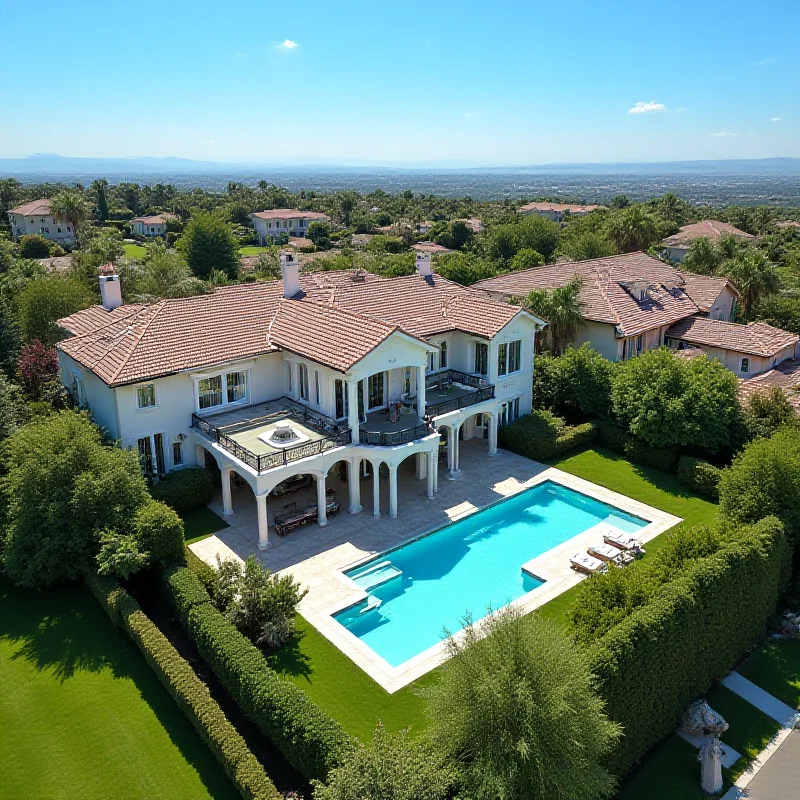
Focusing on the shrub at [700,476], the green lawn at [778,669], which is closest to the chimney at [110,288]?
the shrub at [700,476]

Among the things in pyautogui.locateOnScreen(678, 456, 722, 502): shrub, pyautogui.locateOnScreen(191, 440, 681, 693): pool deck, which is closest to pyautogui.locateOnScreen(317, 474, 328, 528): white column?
pyautogui.locateOnScreen(191, 440, 681, 693): pool deck

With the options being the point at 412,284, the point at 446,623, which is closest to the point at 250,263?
the point at 412,284

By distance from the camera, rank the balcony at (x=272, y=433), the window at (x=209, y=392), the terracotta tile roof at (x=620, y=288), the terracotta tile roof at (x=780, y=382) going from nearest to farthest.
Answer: the balcony at (x=272, y=433), the window at (x=209, y=392), the terracotta tile roof at (x=780, y=382), the terracotta tile roof at (x=620, y=288)

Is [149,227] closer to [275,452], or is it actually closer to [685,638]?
[275,452]

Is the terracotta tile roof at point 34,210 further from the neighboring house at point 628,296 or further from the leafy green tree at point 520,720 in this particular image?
the leafy green tree at point 520,720

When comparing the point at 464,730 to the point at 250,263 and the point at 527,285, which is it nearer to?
the point at 527,285
